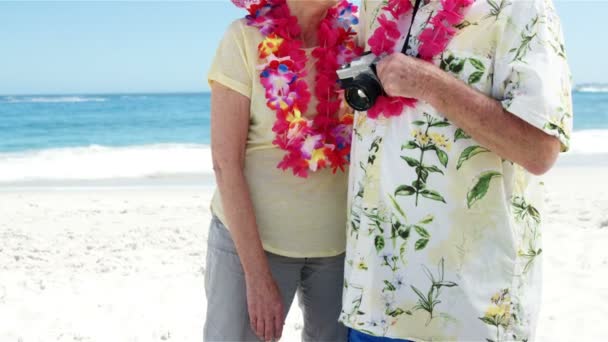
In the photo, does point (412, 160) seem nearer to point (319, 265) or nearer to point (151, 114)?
point (319, 265)

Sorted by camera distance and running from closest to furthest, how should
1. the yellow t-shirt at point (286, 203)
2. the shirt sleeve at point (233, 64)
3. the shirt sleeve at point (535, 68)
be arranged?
the shirt sleeve at point (535, 68) → the shirt sleeve at point (233, 64) → the yellow t-shirt at point (286, 203)

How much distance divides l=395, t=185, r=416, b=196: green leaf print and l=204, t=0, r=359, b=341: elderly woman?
0.43 metres

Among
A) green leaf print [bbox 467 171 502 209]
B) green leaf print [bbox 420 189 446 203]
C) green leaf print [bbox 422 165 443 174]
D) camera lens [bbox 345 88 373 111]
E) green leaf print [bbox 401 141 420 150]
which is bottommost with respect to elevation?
green leaf print [bbox 420 189 446 203]

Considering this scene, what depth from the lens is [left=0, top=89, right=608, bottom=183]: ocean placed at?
1160cm

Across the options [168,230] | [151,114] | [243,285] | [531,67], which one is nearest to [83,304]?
[168,230]

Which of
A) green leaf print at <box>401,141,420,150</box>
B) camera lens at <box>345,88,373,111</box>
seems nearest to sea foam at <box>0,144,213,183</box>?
camera lens at <box>345,88,373,111</box>

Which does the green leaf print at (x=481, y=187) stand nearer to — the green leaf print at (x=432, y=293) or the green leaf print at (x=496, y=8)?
the green leaf print at (x=432, y=293)

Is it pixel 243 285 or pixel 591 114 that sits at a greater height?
pixel 591 114

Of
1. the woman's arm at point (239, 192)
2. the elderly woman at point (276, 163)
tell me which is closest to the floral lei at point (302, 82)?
the elderly woman at point (276, 163)

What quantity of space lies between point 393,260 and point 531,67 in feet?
2.05

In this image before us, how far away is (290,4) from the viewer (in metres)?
1.99

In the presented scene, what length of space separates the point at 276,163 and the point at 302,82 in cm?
29

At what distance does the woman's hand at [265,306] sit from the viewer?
6.25ft

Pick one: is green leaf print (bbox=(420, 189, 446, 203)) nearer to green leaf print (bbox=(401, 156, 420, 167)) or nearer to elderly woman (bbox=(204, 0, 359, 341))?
green leaf print (bbox=(401, 156, 420, 167))
